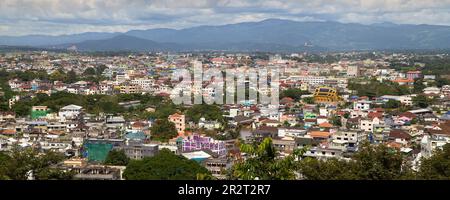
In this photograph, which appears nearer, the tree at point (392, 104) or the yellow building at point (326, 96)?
the tree at point (392, 104)

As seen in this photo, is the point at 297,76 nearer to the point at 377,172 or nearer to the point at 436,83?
the point at 436,83

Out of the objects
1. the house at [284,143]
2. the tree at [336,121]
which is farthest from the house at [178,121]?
the tree at [336,121]

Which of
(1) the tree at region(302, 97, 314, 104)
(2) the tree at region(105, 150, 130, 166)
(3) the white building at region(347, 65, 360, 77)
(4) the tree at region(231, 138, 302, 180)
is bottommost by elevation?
(1) the tree at region(302, 97, 314, 104)

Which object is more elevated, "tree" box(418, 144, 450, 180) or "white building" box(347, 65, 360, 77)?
"tree" box(418, 144, 450, 180)

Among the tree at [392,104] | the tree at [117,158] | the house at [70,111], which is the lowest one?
the tree at [392,104]

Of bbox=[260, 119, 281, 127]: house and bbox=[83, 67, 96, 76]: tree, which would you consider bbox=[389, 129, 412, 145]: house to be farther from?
bbox=[83, 67, 96, 76]: tree

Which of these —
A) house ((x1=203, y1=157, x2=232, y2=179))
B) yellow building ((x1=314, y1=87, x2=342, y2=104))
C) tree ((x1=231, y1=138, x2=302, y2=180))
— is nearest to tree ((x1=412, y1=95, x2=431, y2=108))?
yellow building ((x1=314, y1=87, x2=342, y2=104))

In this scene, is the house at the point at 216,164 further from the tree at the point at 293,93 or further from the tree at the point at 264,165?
the tree at the point at 293,93

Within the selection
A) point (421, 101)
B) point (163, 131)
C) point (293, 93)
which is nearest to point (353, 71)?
point (293, 93)
